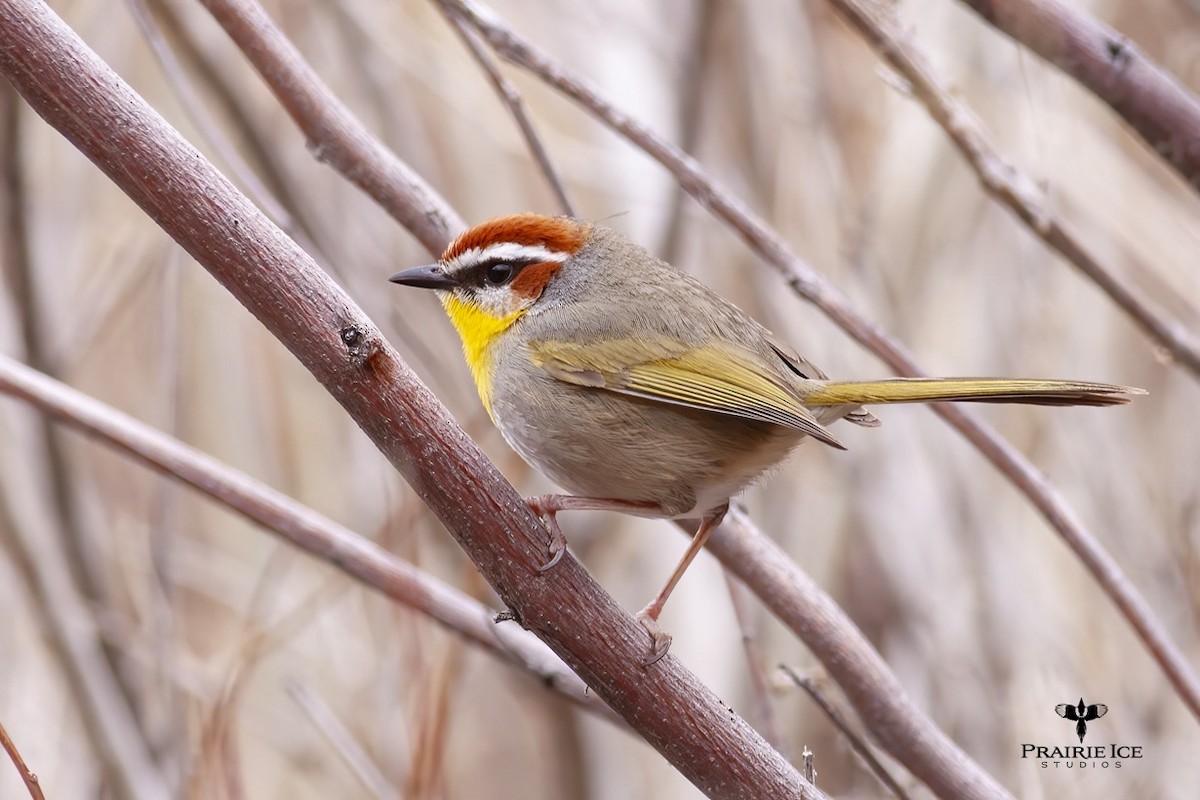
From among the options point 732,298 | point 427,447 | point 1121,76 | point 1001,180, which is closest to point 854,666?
point 1001,180

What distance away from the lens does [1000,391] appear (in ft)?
7.68

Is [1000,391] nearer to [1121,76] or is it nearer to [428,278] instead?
[1121,76]

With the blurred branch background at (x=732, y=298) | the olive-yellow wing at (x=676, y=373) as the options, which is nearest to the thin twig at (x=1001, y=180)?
the olive-yellow wing at (x=676, y=373)

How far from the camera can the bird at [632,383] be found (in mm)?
2541

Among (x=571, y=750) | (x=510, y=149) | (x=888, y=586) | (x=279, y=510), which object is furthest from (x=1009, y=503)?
(x=279, y=510)

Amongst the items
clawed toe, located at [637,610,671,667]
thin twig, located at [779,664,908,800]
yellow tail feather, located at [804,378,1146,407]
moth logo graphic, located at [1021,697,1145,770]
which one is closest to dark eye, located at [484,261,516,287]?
yellow tail feather, located at [804,378,1146,407]

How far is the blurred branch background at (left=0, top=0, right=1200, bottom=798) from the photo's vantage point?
3986mm

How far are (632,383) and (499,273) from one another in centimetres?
47

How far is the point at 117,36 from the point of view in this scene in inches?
170

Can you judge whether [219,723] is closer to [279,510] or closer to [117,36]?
[279,510]

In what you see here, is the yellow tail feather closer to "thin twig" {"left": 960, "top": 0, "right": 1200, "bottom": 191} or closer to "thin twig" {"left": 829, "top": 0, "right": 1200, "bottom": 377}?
"thin twig" {"left": 829, "top": 0, "right": 1200, "bottom": 377}

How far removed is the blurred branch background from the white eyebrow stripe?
111cm

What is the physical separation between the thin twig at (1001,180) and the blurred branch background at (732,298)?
1361mm

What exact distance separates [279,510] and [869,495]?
8.30 ft
